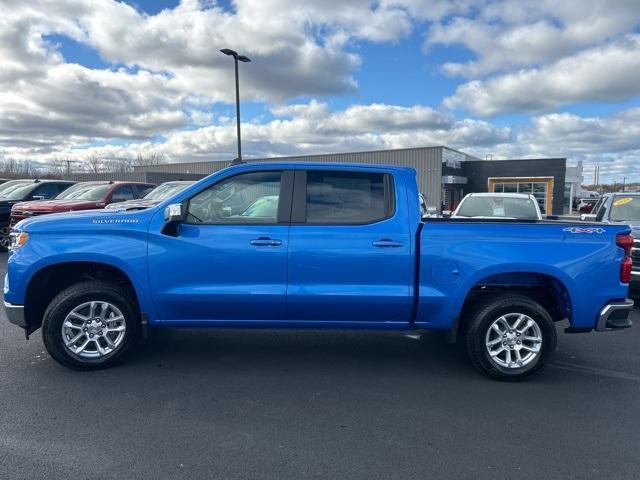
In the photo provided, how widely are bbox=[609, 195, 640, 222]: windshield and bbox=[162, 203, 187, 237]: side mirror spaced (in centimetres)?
722

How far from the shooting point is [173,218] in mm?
4129

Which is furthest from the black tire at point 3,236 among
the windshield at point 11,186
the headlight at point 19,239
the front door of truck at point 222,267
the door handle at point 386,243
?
the door handle at point 386,243

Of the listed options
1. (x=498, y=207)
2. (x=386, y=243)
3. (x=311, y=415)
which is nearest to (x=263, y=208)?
(x=386, y=243)

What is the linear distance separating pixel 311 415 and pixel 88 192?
10713mm

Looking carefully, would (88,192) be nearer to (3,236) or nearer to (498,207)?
(3,236)

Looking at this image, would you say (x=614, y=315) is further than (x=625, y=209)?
No

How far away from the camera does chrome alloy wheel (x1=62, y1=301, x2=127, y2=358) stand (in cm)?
430

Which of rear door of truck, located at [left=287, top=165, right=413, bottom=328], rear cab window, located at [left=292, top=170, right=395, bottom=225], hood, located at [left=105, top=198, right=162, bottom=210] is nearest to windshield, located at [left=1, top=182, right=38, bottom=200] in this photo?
hood, located at [left=105, top=198, right=162, bottom=210]

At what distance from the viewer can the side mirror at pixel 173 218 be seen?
413 cm

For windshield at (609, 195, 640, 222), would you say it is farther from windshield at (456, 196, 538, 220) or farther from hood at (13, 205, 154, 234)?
hood at (13, 205, 154, 234)

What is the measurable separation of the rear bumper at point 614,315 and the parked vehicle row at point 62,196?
8.75 m

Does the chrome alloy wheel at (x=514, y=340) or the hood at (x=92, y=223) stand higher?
the hood at (x=92, y=223)

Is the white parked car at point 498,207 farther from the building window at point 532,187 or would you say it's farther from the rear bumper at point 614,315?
the building window at point 532,187

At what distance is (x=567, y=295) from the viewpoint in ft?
13.9
